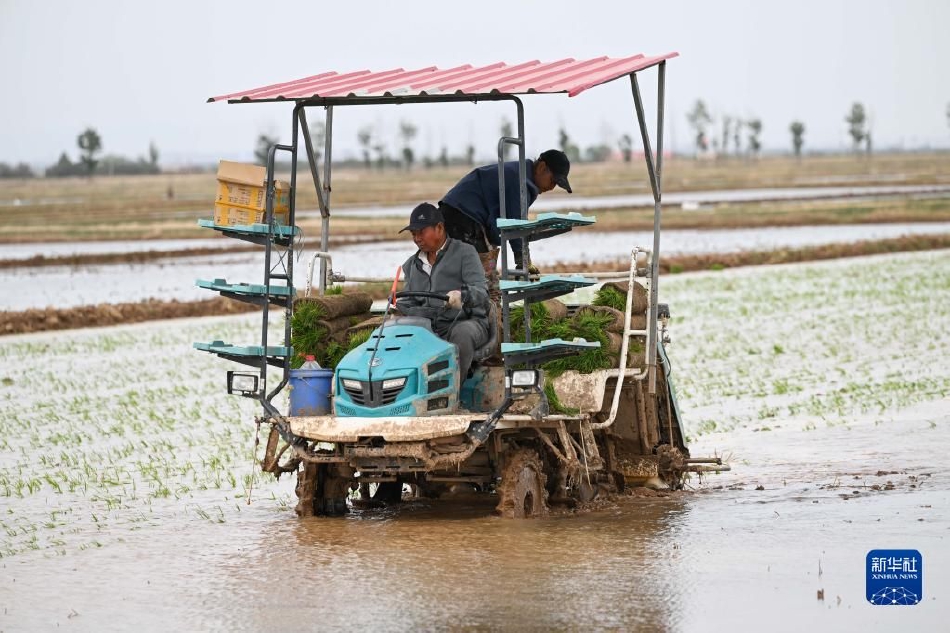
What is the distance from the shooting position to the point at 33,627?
284 inches

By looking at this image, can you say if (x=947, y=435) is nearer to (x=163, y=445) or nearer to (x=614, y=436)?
(x=614, y=436)

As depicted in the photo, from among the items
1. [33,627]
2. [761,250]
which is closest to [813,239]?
[761,250]

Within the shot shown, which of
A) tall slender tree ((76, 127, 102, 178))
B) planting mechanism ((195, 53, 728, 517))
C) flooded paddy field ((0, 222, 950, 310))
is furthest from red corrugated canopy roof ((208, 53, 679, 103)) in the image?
tall slender tree ((76, 127, 102, 178))

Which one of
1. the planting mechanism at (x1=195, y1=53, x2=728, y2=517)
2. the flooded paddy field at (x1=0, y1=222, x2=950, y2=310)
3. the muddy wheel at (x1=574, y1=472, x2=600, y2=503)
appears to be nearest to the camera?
the planting mechanism at (x1=195, y1=53, x2=728, y2=517)

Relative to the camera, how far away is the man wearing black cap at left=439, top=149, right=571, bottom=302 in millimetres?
10133

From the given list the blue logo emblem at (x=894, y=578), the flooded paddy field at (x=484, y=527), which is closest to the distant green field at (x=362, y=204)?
the flooded paddy field at (x=484, y=527)

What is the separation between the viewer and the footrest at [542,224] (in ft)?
27.9

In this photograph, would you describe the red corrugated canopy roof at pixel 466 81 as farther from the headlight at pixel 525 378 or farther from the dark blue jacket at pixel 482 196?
the headlight at pixel 525 378

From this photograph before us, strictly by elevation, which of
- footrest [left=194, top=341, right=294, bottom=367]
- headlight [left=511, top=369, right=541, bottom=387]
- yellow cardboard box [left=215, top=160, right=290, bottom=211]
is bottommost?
headlight [left=511, top=369, right=541, bottom=387]

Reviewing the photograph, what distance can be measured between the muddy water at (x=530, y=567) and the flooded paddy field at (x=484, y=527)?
0.07 feet

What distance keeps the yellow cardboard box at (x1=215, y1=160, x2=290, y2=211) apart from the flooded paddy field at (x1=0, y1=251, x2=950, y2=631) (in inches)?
83.2

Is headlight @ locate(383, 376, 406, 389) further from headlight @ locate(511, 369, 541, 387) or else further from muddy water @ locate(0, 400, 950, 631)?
muddy water @ locate(0, 400, 950, 631)

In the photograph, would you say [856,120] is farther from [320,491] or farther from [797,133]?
[320,491]

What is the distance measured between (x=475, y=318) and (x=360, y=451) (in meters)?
1.24
